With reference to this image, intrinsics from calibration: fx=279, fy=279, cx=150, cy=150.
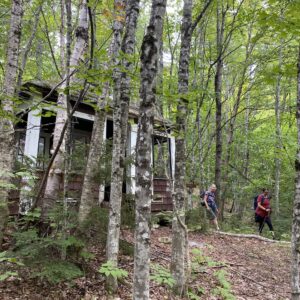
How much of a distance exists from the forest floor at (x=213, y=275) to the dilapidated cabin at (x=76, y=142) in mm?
1510

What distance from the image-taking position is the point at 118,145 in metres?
4.78

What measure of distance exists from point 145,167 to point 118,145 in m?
1.71

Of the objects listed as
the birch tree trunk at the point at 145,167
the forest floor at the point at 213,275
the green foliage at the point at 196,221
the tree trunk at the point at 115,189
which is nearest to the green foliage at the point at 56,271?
the forest floor at the point at 213,275

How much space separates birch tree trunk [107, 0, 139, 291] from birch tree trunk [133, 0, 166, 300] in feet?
3.09

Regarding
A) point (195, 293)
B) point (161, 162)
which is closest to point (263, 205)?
point (161, 162)

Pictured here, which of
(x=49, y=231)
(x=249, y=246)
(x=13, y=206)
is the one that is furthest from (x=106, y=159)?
(x=249, y=246)

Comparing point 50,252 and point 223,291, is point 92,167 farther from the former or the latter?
point 223,291

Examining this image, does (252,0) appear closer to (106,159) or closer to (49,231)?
(106,159)

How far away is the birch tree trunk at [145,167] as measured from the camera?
121 inches

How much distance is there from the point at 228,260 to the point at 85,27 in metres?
6.72

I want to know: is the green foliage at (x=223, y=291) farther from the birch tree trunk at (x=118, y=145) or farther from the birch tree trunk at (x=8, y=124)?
the birch tree trunk at (x=8, y=124)

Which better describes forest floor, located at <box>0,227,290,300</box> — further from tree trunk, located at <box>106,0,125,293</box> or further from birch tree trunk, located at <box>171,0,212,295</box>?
tree trunk, located at <box>106,0,125,293</box>

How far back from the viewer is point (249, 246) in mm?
9453

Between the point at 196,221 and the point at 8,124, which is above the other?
the point at 8,124
